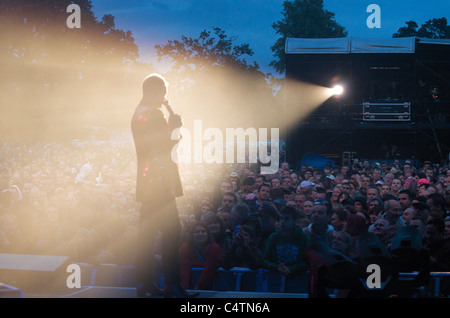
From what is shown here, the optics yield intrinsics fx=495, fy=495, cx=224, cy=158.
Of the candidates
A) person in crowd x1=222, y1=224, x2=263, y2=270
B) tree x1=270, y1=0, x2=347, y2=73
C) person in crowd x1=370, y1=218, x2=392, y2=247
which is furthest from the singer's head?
tree x1=270, y1=0, x2=347, y2=73

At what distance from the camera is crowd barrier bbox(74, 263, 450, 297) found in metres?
4.80

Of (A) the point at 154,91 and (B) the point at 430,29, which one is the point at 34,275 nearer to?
(A) the point at 154,91

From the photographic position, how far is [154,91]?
382 centimetres

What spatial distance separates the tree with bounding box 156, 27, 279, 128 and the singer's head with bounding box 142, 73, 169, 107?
25.7m

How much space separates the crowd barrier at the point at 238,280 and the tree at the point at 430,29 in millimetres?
52233

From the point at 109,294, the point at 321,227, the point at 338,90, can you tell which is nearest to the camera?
the point at 109,294

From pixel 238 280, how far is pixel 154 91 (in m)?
2.34

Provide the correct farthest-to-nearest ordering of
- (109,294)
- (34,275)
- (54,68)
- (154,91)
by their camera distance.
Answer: (54,68), (34,275), (109,294), (154,91)

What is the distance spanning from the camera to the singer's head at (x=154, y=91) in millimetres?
3801

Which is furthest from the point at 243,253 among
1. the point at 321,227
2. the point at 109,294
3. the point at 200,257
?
the point at 109,294

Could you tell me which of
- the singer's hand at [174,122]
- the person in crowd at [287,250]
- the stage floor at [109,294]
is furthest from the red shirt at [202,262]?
the singer's hand at [174,122]

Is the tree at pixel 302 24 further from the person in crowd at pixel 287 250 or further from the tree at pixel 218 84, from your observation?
the person in crowd at pixel 287 250

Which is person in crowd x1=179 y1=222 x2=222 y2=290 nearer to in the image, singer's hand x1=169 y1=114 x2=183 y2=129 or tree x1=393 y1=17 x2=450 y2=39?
singer's hand x1=169 y1=114 x2=183 y2=129
